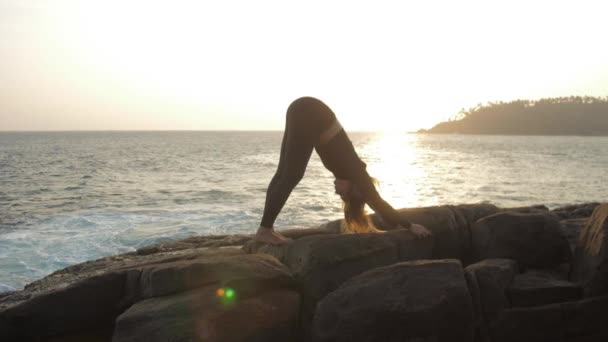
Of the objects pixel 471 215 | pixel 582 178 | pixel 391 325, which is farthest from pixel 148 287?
pixel 582 178

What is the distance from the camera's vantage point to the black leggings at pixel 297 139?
577 centimetres

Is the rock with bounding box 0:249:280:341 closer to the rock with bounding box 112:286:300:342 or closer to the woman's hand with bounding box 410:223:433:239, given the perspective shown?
the rock with bounding box 112:286:300:342

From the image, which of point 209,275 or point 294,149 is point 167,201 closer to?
point 294,149

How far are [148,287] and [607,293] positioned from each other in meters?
4.61

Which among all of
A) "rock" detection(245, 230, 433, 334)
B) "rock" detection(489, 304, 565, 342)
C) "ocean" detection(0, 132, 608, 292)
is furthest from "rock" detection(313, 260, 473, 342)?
"ocean" detection(0, 132, 608, 292)

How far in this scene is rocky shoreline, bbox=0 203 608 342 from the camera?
465 centimetres

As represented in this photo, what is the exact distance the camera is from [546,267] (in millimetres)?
5934

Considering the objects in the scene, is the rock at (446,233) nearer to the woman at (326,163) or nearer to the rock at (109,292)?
the woman at (326,163)

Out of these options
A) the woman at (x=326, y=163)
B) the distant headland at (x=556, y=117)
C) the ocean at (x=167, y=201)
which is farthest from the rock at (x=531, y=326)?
the distant headland at (x=556, y=117)

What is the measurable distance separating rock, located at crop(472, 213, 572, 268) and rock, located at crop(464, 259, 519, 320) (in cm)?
78

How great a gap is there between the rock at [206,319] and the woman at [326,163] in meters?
1.25

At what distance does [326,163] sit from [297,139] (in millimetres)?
655

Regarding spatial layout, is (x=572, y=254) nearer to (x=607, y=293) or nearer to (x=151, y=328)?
(x=607, y=293)

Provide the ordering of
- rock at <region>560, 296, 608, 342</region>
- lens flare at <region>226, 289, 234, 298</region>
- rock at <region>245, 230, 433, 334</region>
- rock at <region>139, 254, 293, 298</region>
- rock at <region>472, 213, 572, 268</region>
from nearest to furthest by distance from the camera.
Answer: rock at <region>560, 296, 608, 342</region>, lens flare at <region>226, 289, 234, 298</region>, rock at <region>139, 254, 293, 298</region>, rock at <region>245, 230, 433, 334</region>, rock at <region>472, 213, 572, 268</region>
